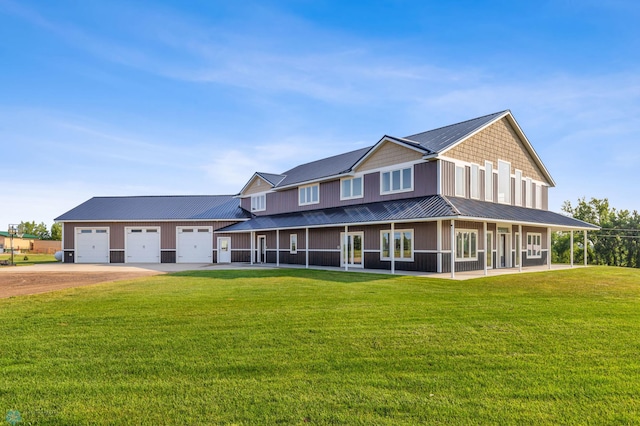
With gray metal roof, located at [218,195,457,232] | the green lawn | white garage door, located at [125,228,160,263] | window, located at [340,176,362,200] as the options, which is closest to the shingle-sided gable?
gray metal roof, located at [218,195,457,232]

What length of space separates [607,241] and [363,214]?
39.2 metres

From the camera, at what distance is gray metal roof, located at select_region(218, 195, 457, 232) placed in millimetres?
17844

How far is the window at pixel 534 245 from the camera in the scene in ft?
81.4

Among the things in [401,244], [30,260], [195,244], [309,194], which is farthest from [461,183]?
[30,260]

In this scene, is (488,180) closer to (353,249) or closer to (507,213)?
(507,213)

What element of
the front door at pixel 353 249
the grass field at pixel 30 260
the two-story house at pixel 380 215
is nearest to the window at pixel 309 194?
the two-story house at pixel 380 215

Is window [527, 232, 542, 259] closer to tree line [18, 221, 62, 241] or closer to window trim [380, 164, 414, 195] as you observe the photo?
window trim [380, 164, 414, 195]

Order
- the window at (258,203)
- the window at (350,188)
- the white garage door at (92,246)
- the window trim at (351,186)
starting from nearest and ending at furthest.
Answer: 1. the window trim at (351,186)
2. the window at (350,188)
3. the white garage door at (92,246)
4. the window at (258,203)

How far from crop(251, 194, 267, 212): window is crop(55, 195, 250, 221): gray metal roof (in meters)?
0.89

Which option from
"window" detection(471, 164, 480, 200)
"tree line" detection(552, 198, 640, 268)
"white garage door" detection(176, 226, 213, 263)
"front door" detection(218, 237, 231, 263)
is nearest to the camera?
"window" detection(471, 164, 480, 200)

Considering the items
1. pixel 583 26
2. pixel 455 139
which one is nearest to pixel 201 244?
pixel 455 139

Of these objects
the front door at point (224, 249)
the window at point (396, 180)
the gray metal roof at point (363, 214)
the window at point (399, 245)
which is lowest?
the front door at point (224, 249)

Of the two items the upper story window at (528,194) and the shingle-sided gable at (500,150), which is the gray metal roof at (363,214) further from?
the upper story window at (528,194)

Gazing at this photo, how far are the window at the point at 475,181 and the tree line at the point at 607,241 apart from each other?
29.1 meters
